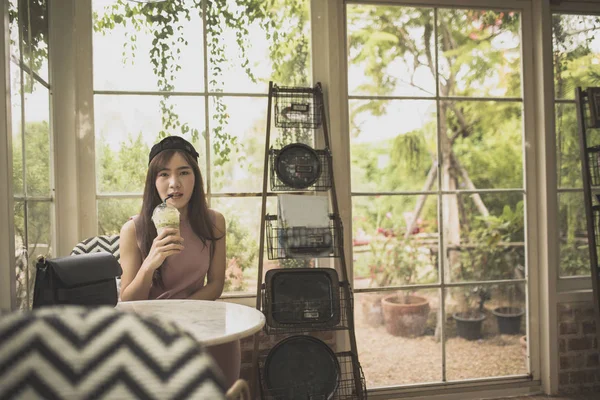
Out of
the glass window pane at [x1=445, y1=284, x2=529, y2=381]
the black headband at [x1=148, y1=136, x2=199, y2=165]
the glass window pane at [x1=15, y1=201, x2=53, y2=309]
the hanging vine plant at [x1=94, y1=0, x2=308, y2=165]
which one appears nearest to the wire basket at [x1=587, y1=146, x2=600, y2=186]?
the glass window pane at [x1=445, y1=284, x2=529, y2=381]

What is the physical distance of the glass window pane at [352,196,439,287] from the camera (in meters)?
2.68

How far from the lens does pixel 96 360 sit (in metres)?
0.65

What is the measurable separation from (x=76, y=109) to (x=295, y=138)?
3.55ft

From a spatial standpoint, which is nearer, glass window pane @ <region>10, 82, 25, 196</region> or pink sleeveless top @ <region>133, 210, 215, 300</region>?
glass window pane @ <region>10, 82, 25, 196</region>

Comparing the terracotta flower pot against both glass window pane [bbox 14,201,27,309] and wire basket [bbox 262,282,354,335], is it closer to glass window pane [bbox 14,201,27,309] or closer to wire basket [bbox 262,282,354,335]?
wire basket [bbox 262,282,354,335]

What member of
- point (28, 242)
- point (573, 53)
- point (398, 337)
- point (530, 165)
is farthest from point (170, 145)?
point (573, 53)

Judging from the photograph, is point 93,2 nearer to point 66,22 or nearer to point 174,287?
point 66,22

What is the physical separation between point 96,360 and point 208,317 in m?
0.78

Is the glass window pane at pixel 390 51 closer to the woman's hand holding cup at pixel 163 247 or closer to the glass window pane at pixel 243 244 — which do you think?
the glass window pane at pixel 243 244

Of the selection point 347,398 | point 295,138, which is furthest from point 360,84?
point 347,398

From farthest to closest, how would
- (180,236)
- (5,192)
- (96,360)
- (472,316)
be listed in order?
1. (472,316)
2. (180,236)
3. (5,192)
4. (96,360)

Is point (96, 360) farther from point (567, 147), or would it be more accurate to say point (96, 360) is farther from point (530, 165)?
point (567, 147)

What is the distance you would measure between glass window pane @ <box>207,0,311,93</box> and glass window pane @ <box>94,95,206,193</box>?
12.6 inches

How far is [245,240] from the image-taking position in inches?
101
